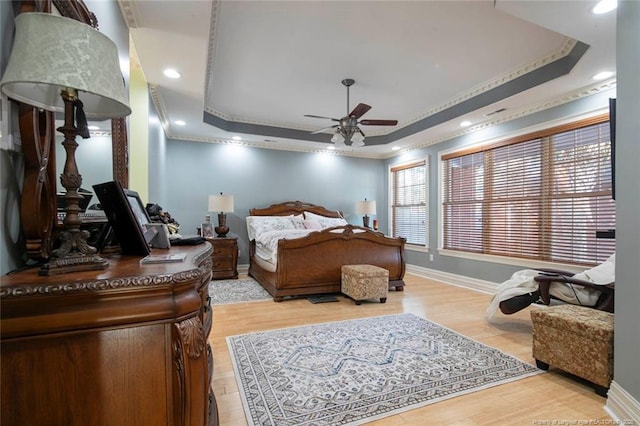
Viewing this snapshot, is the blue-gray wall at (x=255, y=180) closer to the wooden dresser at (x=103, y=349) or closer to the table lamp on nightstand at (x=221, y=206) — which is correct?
the table lamp on nightstand at (x=221, y=206)

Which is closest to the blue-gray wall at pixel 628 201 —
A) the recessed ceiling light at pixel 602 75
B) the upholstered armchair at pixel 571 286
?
the upholstered armchair at pixel 571 286

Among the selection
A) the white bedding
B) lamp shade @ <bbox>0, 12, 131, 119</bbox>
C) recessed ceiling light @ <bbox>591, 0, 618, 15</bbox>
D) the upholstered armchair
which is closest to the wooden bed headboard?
the white bedding

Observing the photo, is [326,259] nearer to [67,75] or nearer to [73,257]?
[73,257]

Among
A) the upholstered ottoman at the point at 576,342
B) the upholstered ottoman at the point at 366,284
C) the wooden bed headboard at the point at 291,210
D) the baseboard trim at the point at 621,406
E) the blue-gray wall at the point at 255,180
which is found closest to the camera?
the baseboard trim at the point at 621,406

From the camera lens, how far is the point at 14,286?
70 centimetres

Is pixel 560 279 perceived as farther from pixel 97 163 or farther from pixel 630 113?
pixel 97 163

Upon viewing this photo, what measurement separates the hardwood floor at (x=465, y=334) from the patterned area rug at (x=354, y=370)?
0.08 m

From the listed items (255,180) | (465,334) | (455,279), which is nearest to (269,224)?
(255,180)

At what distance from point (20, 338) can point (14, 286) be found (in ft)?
0.40

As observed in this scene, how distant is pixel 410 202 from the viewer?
21.2 ft

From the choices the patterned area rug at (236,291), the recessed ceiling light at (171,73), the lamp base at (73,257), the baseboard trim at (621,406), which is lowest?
the patterned area rug at (236,291)

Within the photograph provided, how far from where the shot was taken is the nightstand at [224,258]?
525cm

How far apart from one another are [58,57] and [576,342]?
2.89 meters

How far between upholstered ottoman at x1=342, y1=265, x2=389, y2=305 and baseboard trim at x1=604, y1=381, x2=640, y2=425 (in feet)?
7.47
